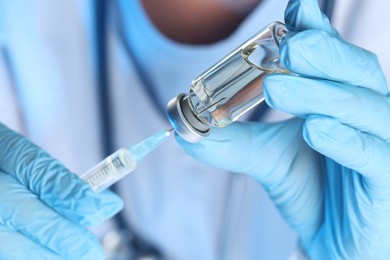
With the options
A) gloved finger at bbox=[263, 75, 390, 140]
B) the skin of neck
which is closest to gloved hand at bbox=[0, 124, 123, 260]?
gloved finger at bbox=[263, 75, 390, 140]

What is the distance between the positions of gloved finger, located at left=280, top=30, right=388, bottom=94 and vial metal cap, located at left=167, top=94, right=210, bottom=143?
176 mm

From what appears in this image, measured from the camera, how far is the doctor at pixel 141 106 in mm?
1335

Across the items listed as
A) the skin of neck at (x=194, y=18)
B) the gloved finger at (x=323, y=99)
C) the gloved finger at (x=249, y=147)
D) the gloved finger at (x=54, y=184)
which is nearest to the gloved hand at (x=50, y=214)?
the gloved finger at (x=54, y=184)

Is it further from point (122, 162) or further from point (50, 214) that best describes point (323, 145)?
point (50, 214)

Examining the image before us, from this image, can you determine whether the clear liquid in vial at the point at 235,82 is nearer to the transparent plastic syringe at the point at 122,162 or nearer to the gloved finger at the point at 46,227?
the transparent plastic syringe at the point at 122,162

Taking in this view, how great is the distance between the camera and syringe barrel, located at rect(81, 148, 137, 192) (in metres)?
1.00

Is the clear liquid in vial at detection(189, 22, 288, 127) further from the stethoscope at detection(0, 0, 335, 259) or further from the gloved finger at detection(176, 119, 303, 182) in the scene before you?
the stethoscope at detection(0, 0, 335, 259)

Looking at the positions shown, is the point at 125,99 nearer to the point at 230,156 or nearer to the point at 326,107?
the point at 230,156

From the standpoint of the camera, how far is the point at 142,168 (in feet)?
4.83

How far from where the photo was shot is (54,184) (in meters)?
1.01

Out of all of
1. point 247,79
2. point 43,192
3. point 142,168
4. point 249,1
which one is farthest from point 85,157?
point 247,79

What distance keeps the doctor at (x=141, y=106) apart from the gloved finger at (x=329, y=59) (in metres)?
0.38

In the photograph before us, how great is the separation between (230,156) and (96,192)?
0.79ft

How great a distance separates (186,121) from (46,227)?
0.99 feet
